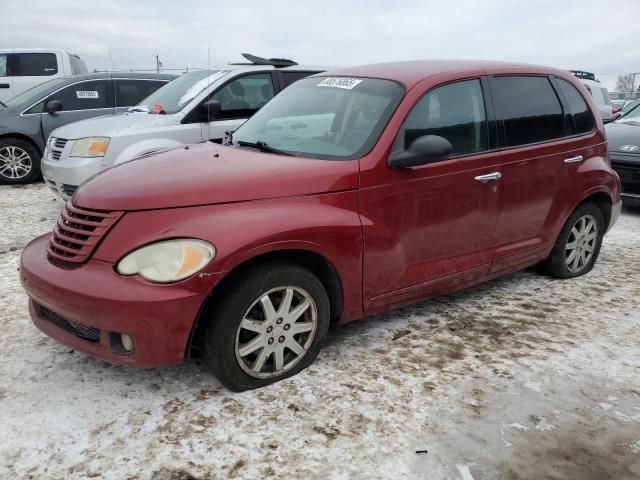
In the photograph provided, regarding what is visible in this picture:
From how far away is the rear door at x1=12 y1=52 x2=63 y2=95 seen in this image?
38.2 feet

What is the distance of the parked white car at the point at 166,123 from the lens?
5.98 metres

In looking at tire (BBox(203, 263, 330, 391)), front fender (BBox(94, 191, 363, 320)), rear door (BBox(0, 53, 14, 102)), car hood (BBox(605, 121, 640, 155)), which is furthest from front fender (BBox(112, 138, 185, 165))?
rear door (BBox(0, 53, 14, 102))

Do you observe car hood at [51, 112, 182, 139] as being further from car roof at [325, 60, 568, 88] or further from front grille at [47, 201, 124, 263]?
front grille at [47, 201, 124, 263]

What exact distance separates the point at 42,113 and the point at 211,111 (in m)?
4.14

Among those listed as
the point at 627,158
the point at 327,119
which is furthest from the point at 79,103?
the point at 627,158

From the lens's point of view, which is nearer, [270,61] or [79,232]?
[79,232]

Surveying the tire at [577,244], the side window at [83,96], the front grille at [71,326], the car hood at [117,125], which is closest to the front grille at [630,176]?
the tire at [577,244]

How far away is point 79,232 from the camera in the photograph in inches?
110

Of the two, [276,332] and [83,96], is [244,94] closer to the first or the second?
[83,96]

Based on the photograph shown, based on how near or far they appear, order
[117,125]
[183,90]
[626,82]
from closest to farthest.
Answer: [117,125] < [183,90] < [626,82]

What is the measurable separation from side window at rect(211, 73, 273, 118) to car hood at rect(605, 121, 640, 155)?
439 centimetres

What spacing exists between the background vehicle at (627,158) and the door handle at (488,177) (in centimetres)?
410

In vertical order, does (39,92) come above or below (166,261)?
above

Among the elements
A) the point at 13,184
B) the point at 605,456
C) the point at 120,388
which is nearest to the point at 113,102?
the point at 13,184
